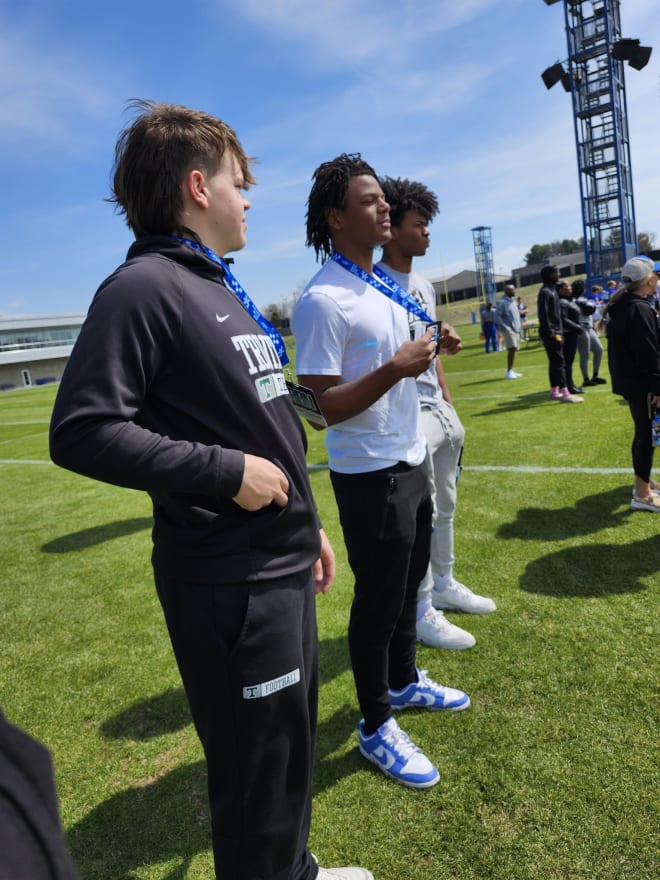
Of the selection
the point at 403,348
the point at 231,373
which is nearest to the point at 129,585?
the point at 403,348

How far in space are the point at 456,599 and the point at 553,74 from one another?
32.6m

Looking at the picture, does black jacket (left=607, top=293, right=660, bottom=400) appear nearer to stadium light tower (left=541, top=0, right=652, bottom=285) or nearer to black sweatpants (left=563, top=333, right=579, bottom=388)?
black sweatpants (left=563, top=333, right=579, bottom=388)

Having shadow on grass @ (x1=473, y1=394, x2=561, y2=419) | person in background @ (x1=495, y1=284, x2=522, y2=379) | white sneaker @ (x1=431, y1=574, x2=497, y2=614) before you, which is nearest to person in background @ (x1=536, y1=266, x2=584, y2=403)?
shadow on grass @ (x1=473, y1=394, x2=561, y2=419)

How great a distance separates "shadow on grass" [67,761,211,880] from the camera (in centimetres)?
218

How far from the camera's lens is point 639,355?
455cm

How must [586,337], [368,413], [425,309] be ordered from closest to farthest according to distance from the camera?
[368,413] → [425,309] → [586,337]

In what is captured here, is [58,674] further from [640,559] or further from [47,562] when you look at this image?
[640,559]

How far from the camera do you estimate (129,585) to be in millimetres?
4844

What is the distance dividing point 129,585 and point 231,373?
3.99 m

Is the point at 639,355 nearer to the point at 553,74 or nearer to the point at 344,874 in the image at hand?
the point at 344,874

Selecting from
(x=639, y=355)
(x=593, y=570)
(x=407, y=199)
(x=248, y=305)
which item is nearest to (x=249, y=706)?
(x=248, y=305)

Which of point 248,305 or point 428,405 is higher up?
point 248,305

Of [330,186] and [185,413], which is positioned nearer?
[185,413]

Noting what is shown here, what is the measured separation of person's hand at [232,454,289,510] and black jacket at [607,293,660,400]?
4.11 meters
